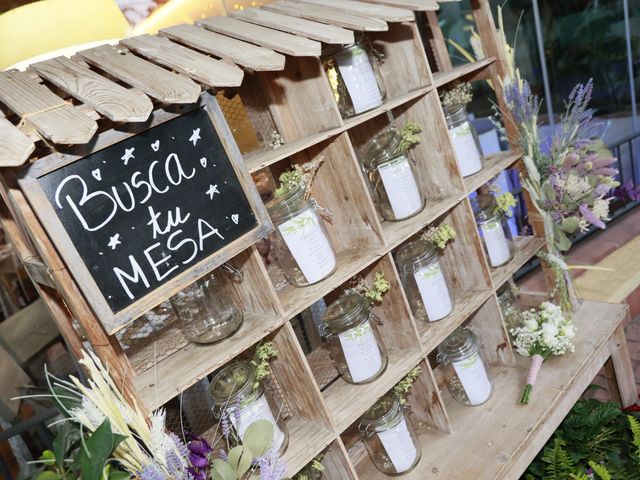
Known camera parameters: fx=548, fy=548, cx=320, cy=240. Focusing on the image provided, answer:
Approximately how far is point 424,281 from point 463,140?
0.54m

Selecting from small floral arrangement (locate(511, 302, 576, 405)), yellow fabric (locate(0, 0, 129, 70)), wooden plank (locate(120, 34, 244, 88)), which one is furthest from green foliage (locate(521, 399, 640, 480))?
yellow fabric (locate(0, 0, 129, 70))

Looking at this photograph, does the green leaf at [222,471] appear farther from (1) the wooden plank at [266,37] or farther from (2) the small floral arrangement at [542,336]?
(2) the small floral arrangement at [542,336]

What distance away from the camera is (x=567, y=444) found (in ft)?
6.99

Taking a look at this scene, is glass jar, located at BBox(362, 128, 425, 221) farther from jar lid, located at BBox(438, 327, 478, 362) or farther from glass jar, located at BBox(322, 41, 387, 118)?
jar lid, located at BBox(438, 327, 478, 362)

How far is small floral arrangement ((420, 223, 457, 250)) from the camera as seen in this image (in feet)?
6.04

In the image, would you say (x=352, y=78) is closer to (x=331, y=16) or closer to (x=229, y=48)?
(x=331, y=16)

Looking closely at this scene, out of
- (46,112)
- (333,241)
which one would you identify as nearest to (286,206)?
(333,241)

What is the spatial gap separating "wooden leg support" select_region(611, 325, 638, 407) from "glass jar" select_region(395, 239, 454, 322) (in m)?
A: 0.83

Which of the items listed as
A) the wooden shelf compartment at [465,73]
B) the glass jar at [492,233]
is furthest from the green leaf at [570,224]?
the wooden shelf compartment at [465,73]

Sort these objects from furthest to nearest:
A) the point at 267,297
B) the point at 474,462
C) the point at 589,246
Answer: the point at 589,246 → the point at 474,462 → the point at 267,297

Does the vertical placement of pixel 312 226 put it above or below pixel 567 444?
above

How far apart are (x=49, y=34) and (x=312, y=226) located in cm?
87

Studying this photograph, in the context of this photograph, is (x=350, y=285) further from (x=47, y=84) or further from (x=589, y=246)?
(x=589, y=246)

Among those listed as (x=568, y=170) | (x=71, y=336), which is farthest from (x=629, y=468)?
(x=71, y=336)
